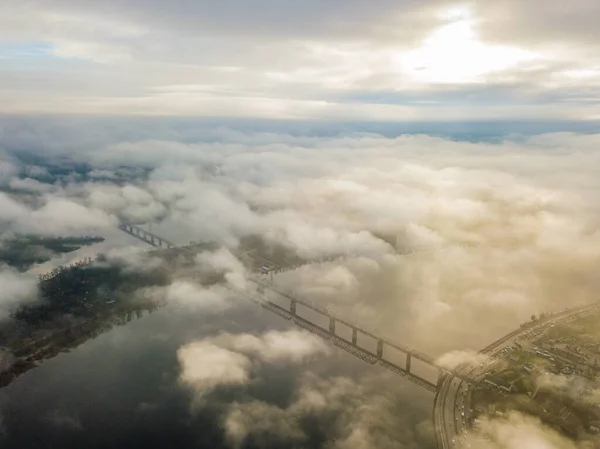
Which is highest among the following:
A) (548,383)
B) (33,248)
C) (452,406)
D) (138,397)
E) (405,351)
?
(548,383)

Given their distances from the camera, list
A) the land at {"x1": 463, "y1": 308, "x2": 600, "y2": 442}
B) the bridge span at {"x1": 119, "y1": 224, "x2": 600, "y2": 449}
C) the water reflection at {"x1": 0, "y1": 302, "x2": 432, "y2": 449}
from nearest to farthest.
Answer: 1. the water reflection at {"x1": 0, "y1": 302, "x2": 432, "y2": 449}
2. the land at {"x1": 463, "y1": 308, "x2": 600, "y2": 442}
3. the bridge span at {"x1": 119, "y1": 224, "x2": 600, "y2": 449}

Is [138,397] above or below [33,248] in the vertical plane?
above

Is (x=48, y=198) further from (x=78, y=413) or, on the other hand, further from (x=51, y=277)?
(x=78, y=413)

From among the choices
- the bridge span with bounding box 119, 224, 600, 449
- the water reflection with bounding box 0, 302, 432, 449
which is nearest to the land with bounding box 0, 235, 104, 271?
the water reflection with bounding box 0, 302, 432, 449

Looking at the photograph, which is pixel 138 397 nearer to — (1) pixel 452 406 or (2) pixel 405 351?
(2) pixel 405 351

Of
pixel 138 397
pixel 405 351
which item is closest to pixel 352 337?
pixel 405 351

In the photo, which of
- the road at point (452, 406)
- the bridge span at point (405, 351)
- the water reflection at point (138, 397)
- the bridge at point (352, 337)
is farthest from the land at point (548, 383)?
the water reflection at point (138, 397)

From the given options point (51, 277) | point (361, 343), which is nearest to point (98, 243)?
point (51, 277)

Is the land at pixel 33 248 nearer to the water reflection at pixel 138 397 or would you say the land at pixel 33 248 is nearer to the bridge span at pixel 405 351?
the water reflection at pixel 138 397

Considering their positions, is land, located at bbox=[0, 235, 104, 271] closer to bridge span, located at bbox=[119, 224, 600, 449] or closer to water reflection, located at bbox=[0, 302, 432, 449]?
water reflection, located at bbox=[0, 302, 432, 449]
